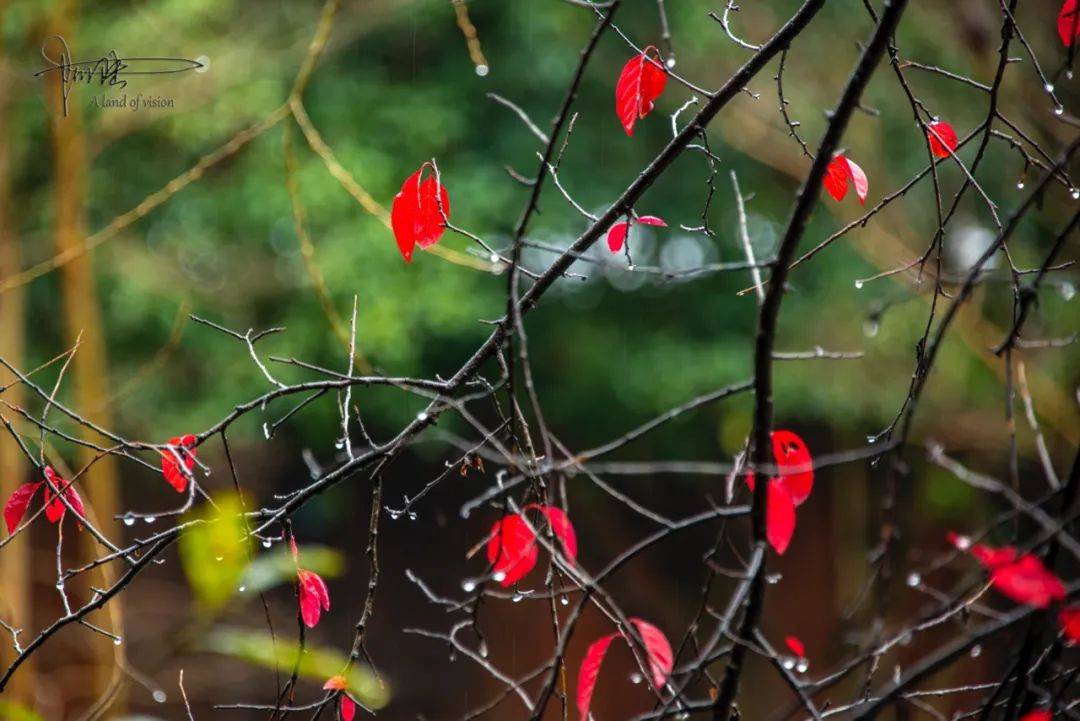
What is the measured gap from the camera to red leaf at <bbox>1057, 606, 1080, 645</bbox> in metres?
0.68

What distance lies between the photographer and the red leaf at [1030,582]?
0.64 meters

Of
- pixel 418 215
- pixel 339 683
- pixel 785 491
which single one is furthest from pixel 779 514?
pixel 418 215

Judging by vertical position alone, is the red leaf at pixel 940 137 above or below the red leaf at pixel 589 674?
above

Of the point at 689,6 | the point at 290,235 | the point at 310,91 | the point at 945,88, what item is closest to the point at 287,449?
the point at 290,235

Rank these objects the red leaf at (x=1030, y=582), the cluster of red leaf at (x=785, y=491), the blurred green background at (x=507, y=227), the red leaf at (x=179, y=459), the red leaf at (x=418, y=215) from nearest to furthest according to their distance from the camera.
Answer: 1. the red leaf at (x=1030, y=582)
2. the cluster of red leaf at (x=785, y=491)
3. the red leaf at (x=179, y=459)
4. the red leaf at (x=418, y=215)
5. the blurred green background at (x=507, y=227)

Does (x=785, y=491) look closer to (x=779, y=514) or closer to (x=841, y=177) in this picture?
(x=779, y=514)

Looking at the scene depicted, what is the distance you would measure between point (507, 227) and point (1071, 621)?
3.66m

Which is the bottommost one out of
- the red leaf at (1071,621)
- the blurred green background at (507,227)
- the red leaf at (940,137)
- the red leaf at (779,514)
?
the blurred green background at (507,227)

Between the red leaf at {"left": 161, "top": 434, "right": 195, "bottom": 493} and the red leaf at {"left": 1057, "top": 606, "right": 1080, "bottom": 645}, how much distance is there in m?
0.72

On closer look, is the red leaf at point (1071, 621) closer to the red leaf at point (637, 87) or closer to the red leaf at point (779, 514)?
the red leaf at point (779, 514)

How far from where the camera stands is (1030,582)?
651mm

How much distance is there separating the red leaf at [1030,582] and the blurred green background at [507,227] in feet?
9.19

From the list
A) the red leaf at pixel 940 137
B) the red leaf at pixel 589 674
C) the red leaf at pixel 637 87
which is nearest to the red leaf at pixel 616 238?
the red leaf at pixel 637 87

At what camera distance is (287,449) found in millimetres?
4930
